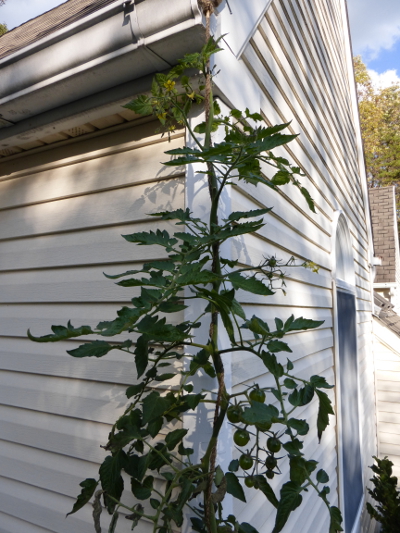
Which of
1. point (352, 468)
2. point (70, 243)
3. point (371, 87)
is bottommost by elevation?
point (352, 468)

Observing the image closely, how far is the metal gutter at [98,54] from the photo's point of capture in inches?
49.3

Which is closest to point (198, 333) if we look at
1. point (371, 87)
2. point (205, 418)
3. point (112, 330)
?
point (205, 418)

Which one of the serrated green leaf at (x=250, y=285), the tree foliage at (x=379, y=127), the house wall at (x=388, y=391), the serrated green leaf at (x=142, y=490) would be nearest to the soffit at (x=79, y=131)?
the serrated green leaf at (x=250, y=285)

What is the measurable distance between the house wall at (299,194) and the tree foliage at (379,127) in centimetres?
1815

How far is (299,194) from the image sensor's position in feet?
8.98

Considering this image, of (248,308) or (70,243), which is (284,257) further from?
(70,243)

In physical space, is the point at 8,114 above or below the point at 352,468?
above

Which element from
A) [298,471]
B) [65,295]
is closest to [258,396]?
[298,471]

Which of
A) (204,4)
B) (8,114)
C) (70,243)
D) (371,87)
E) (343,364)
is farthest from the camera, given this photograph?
(371,87)

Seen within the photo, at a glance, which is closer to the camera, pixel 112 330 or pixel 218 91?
pixel 112 330

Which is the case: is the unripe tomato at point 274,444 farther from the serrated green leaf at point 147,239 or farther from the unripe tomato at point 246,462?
the serrated green leaf at point 147,239

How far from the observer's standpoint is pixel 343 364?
392 centimetres

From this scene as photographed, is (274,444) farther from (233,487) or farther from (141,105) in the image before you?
(141,105)

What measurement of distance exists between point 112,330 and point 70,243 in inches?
46.3
